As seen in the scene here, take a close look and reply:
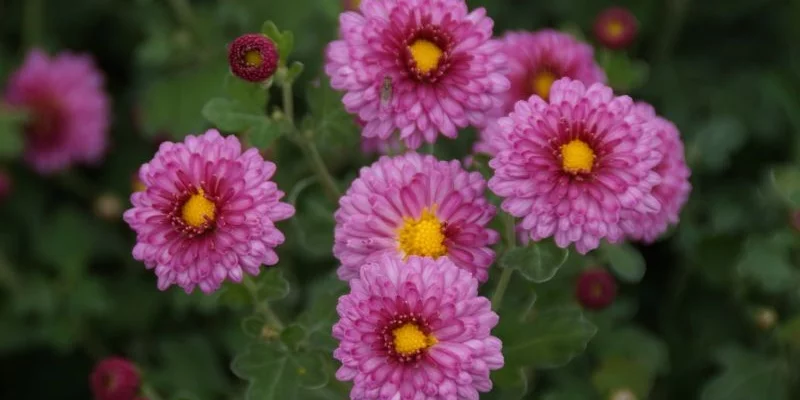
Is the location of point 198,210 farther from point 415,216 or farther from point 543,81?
point 543,81

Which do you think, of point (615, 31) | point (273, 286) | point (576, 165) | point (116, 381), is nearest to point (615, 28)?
point (615, 31)

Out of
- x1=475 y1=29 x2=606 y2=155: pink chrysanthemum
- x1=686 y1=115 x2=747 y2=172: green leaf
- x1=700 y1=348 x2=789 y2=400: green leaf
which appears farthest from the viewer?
x1=686 y1=115 x2=747 y2=172: green leaf

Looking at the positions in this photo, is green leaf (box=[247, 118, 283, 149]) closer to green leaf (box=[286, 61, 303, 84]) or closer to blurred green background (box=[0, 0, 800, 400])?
green leaf (box=[286, 61, 303, 84])

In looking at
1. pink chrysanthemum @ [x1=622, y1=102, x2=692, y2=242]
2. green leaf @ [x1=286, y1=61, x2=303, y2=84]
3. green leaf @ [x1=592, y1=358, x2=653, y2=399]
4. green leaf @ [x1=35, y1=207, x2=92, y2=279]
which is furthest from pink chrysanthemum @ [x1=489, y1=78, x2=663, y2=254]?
green leaf @ [x1=35, y1=207, x2=92, y2=279]

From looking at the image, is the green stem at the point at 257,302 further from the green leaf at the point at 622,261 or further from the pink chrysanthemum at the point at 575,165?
the green leaf at the point at 622,261

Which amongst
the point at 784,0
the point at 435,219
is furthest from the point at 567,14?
the point at 435,219

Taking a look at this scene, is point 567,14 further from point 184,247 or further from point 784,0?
point 184,247
